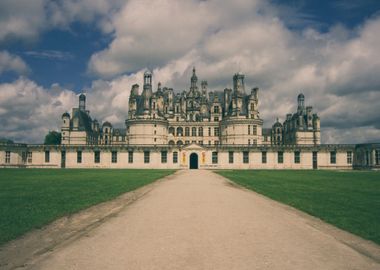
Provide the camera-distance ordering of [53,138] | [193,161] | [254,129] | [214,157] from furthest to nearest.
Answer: [53,138] → [254,129] → [193,161] → [214,157]

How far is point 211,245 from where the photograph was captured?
338 inches

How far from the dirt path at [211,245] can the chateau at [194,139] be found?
60.0 m

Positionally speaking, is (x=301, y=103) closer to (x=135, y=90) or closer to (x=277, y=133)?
(x=277, y=133)

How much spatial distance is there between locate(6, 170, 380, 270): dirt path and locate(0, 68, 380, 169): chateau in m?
60.0

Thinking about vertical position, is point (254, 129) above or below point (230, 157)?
above

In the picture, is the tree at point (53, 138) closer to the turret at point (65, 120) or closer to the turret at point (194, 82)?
the turret at point (65, 120)

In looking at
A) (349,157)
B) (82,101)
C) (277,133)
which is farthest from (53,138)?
(349,157)

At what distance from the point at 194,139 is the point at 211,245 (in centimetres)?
8382

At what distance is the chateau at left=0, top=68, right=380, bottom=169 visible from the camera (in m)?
73.0

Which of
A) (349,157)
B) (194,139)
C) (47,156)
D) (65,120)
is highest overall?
(65,120)

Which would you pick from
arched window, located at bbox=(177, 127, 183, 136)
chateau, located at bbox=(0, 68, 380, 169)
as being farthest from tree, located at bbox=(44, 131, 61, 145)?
arched window, located at bbox=(177, 127, 183, 136)

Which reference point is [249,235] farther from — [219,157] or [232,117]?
[232,117]

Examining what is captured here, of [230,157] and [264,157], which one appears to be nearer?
[230,157]

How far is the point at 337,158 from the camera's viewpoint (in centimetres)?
7306
